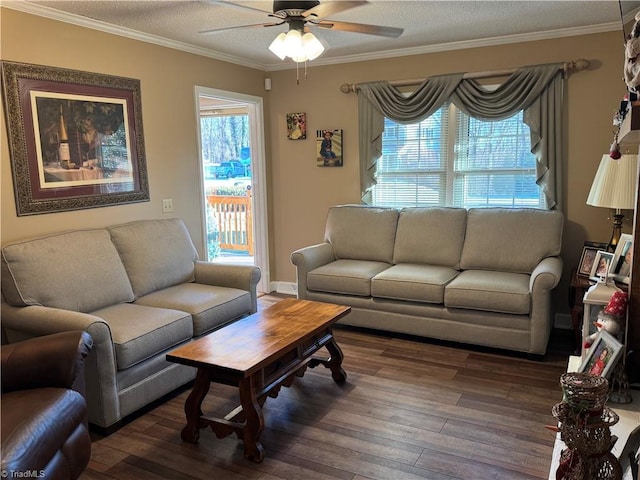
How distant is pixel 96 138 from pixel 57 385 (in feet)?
6.71

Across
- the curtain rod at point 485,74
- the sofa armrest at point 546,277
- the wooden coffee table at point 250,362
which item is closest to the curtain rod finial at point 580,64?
the curtain rod at point 485,74

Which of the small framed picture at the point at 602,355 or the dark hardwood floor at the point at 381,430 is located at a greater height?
the small framed picture at the point at 602,355

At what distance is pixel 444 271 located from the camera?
3994mm

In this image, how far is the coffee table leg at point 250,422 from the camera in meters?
2.39

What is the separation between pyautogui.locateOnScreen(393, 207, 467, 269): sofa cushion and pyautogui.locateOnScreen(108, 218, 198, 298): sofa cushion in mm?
1856

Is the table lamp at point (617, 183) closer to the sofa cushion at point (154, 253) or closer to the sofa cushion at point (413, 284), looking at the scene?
the sofa cushion at point (413, 284)

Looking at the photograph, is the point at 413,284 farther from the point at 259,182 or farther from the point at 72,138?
the point at 72,138

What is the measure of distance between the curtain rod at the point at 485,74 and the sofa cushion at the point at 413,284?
172cm

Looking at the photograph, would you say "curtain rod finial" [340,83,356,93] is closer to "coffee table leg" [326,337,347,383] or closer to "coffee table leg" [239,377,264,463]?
"coffee table leg" [326,337,347,383]

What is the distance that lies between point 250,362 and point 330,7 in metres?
1.92

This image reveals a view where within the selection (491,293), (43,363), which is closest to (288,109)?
(491,293)

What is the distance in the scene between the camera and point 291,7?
2.63m

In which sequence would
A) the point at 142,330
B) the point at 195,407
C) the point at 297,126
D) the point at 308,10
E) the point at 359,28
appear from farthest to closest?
the point at 297,126 → the point at 359,28 → the point at 142,330 → the point at 308,10 → the point at 195,407

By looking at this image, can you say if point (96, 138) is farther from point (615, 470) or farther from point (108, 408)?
point (615, 470)
